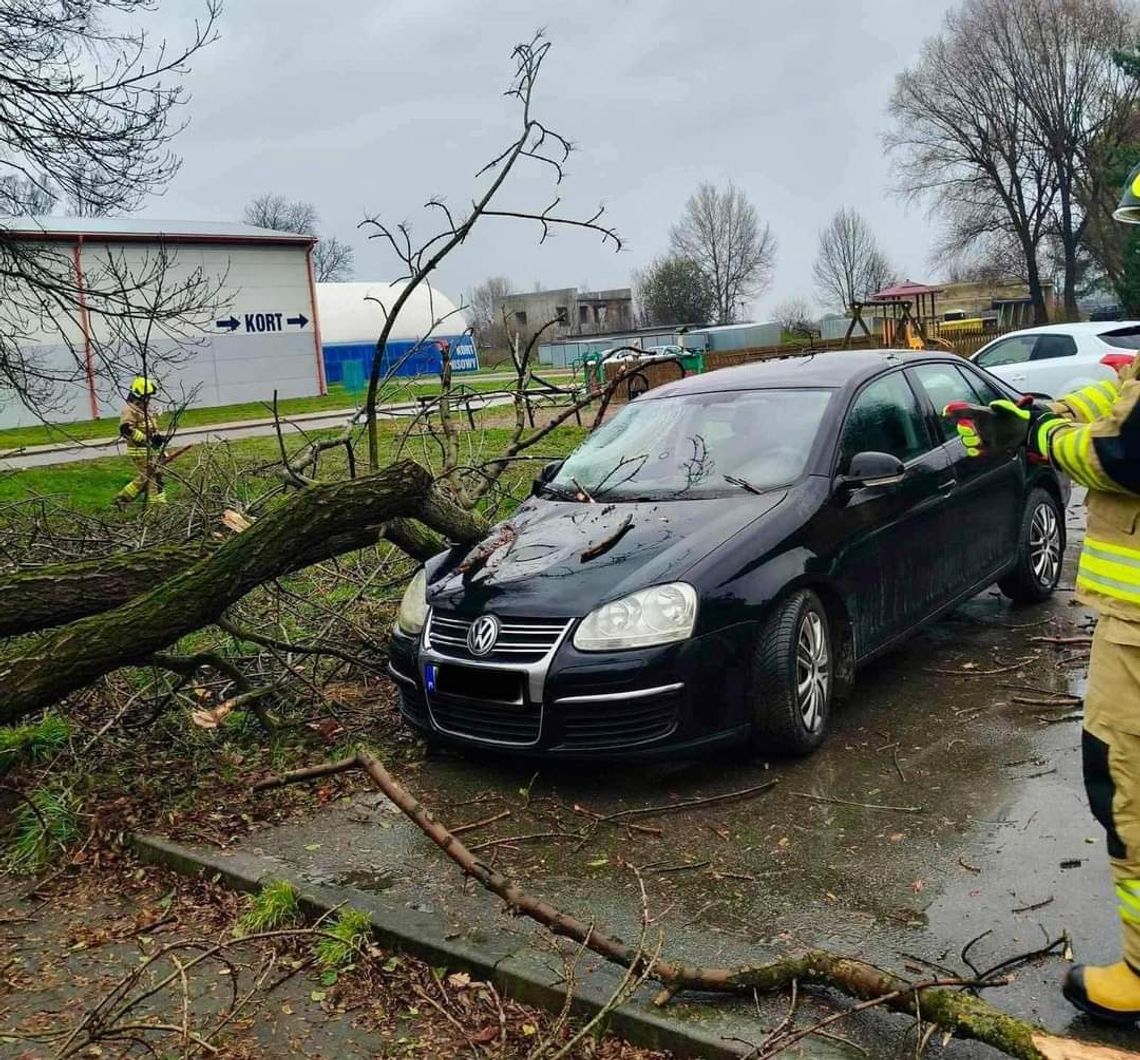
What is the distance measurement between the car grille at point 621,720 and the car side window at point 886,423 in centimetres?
161

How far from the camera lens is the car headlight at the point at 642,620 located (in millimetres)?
4305

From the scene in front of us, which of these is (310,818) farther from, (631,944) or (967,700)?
(967,700)

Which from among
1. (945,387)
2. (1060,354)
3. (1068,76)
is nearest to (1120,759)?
(945,387)

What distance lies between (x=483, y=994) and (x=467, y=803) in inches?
52.2

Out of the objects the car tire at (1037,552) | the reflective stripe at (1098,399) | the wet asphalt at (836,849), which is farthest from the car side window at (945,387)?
the reflective stripe at (1098,399)

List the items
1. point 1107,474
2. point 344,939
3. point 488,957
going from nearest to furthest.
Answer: point 1107,474
point 488,957
point 344,939

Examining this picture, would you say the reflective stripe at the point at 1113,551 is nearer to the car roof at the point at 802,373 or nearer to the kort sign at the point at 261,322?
the car roof at the point at 802,373

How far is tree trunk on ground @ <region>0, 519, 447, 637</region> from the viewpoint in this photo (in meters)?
4.81

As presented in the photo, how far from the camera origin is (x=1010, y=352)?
16.1m

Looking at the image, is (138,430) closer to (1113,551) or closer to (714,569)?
(714,569)

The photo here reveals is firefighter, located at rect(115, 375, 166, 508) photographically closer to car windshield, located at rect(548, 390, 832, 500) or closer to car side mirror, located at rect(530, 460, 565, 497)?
car side mirror, located at rect(530, 460, 565, 497)

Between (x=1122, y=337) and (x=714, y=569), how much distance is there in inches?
494

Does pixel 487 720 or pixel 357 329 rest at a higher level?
pixel 357 329

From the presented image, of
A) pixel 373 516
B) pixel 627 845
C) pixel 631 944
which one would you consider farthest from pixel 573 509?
pixel 631 944
